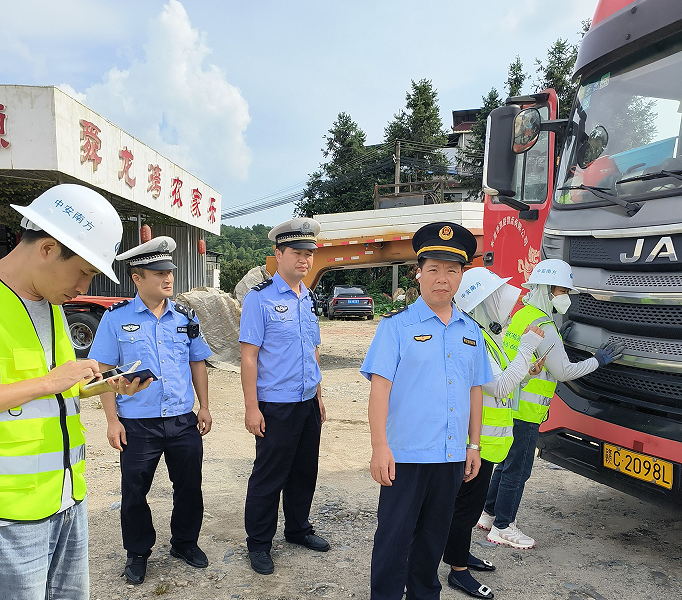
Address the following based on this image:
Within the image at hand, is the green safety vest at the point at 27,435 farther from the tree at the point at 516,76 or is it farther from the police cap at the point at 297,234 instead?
the tree at the point at 516,76

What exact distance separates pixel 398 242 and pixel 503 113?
21.8 ft

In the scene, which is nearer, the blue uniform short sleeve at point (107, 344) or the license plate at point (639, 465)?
the license plate at point (639, 465)

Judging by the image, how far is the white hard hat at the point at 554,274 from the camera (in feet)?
10.9

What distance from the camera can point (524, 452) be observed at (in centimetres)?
338

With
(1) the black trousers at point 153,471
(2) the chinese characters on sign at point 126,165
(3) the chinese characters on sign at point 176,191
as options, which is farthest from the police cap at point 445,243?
(3) the chinese characters on sign at point 176,191

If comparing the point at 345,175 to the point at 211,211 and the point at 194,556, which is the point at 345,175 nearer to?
the point at 211,211

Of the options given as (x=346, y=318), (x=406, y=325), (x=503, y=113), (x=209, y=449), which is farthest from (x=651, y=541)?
(x=346, y=318)

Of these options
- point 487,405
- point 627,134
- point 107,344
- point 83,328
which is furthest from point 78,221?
point 83,328

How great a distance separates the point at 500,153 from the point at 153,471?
3.14 metres

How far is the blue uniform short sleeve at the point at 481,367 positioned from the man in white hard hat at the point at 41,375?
161 centimetres

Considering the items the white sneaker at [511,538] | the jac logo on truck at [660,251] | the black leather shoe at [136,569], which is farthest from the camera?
the white sneaker at [511,538]

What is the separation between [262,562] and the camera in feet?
10.3

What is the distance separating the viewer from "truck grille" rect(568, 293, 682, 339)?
277cm

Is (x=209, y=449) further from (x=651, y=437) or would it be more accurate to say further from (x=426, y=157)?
(x=426, y=157)
